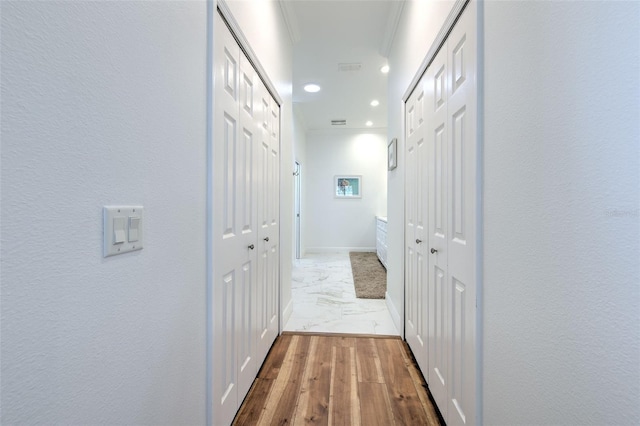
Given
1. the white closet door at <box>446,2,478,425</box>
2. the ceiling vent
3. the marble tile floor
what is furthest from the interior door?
the ceiling vent

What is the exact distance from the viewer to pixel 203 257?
1.13 meters

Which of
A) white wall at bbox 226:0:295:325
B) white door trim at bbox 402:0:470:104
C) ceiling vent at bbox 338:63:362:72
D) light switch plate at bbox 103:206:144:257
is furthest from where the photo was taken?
ceiling vent at bbox 338:63:362:72

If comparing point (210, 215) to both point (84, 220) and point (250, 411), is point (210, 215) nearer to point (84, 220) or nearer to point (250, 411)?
point (84, 220)

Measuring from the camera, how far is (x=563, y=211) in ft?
2.25

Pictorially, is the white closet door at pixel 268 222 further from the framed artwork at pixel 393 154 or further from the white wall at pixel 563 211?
the white wall at pixel 563 211

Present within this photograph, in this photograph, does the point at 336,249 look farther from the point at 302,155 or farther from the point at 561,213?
the point at 561,213

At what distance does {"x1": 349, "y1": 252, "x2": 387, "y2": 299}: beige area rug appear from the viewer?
361 cm

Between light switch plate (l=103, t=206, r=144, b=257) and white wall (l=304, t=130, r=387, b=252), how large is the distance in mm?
5972

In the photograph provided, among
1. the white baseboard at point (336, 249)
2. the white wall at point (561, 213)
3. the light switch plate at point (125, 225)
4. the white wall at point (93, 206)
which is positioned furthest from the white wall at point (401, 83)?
the white baseboard at point (336, 249)

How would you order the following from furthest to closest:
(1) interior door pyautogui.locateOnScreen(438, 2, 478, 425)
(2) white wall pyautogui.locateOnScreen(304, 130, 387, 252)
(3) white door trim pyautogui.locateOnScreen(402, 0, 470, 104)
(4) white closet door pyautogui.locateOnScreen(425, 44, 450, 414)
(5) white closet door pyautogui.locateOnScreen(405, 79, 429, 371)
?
(2) white wall pyautogui.locateOnScreen(304, 130, 387, 252) < (5) white closet door pyautogui.locateOnScreen(405, 79, 429, 371) < (4) white closet door pyautogui.locateOnScreen(425, 44, 450, 414) < (3) white door trim pyautogui.locateOnScreen(402, 0, 470, 104) < (1) interior door pyautogui.locateOnScreen(438, 2, 478, 425)

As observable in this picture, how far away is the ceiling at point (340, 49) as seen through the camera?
2.56 metres

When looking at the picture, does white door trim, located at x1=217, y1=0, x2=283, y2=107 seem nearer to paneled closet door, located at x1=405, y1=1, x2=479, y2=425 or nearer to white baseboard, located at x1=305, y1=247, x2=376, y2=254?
paneled closet door, located at x1=405, y1=1, x2=479, y2=425

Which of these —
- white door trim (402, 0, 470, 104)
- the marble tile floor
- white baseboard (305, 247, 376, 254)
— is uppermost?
white door trim (402, 0, 470, 104)

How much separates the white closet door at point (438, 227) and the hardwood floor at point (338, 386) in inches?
7.8
